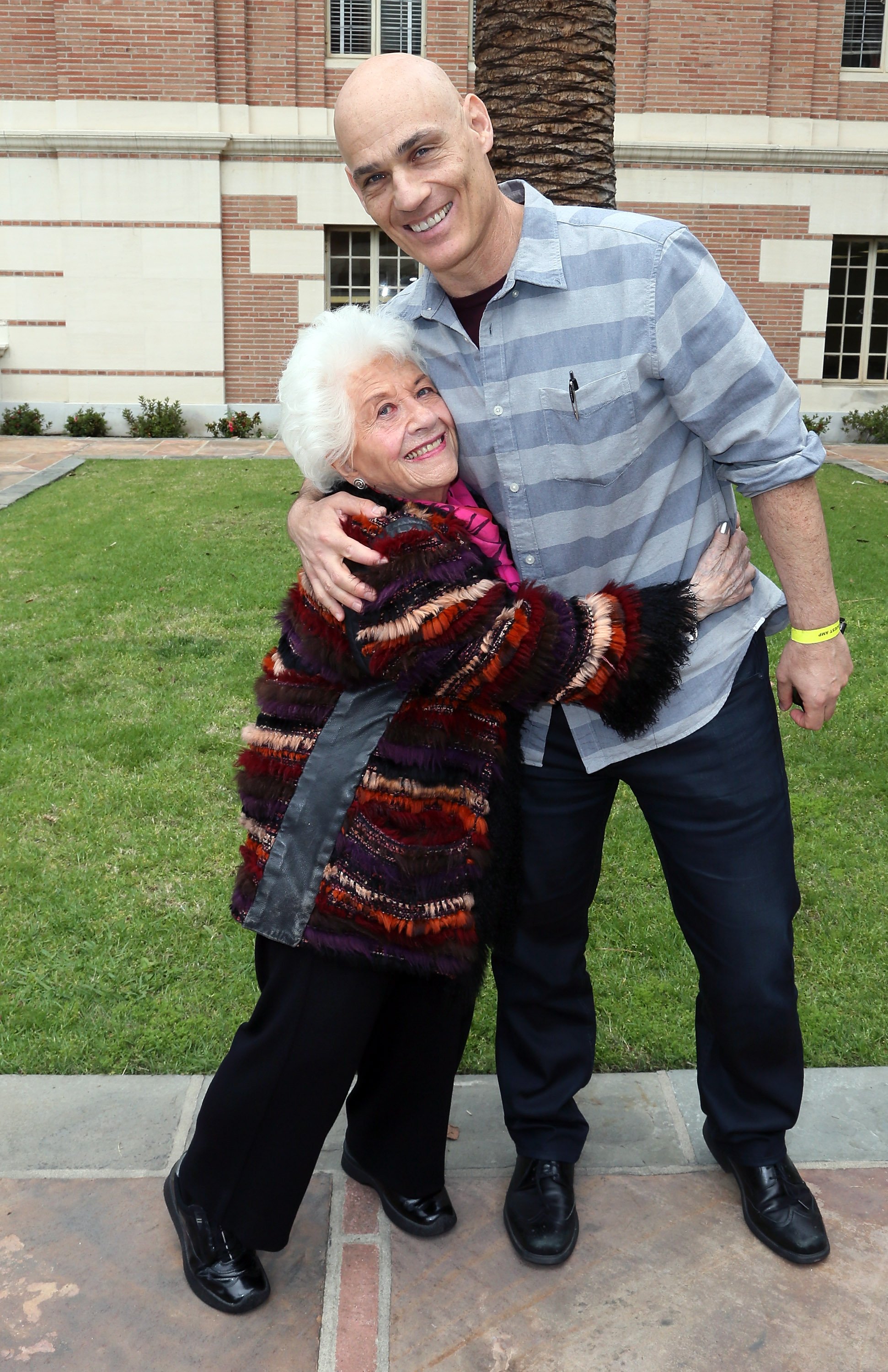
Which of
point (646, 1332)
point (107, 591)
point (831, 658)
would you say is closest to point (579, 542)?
point (831, 658)

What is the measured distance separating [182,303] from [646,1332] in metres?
16.3

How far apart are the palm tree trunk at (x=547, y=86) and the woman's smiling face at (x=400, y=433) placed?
2814mm

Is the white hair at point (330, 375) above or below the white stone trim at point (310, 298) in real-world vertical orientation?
above

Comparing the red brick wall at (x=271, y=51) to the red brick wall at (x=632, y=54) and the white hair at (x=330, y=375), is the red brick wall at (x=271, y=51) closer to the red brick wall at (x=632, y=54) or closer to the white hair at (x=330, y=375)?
the red brick wall at (x=632, y=54)

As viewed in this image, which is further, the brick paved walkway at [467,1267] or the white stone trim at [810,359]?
the white stone trim at [810,359]

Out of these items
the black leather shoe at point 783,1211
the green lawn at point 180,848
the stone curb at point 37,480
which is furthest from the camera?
the stone curb at point 37,480

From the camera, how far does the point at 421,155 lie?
2084 millimetres

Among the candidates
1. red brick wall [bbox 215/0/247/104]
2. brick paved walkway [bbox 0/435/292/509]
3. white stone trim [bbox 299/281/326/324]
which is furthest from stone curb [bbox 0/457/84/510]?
red brick wall [bbox 215/0/247/104]

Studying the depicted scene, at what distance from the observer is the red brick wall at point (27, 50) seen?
15961mm

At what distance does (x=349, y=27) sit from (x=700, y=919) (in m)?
17.3

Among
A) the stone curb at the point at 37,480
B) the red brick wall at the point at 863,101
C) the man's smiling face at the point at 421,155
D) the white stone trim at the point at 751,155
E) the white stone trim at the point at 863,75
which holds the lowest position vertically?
the stone curb at the point at 37,480

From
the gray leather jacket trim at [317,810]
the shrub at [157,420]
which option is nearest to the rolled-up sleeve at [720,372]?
the gray leather jacket trim at [317,810]

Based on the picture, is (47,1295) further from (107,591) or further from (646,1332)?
(107,591)

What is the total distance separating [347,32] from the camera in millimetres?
16609
